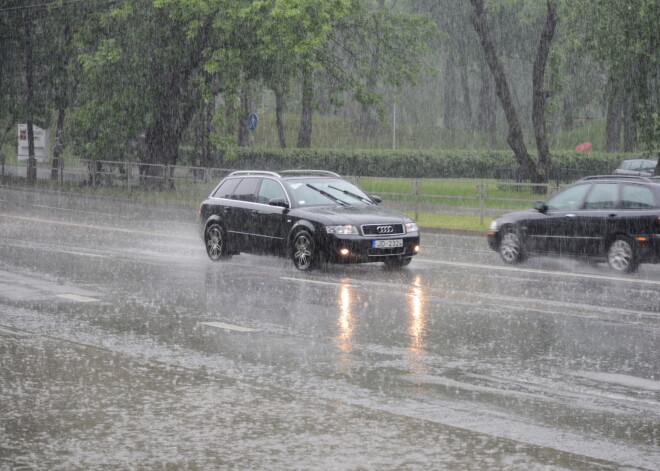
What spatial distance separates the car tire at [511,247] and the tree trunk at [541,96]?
21.6 metres

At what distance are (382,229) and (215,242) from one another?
3383 millimetres

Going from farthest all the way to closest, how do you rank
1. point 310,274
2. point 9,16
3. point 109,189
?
1. point 9,16
2. point 109,189
3. point 310,274

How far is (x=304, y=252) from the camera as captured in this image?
16844 mm

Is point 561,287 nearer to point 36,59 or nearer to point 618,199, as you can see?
point 618,199

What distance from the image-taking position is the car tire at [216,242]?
18.5m

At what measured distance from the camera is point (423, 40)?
43.5 metres

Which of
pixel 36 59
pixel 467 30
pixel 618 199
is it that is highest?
pixel 467 30

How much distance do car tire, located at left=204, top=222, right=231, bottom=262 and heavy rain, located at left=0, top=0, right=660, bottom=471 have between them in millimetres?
38

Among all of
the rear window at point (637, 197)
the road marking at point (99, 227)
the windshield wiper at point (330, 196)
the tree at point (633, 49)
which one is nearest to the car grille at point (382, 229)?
the windshield wiper at point (330, 196)

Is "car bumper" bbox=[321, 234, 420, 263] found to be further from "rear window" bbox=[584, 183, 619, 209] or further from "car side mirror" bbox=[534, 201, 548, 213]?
"rear window" bbox=[584, 183, 619, 209]

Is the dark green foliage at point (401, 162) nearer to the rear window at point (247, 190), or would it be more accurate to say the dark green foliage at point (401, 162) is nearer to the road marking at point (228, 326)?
the rear window at point (247, 190)

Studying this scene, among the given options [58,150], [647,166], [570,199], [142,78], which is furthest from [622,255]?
[58,150]

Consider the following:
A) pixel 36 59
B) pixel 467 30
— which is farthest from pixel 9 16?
pixel 467 30

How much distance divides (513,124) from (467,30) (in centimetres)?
5037
